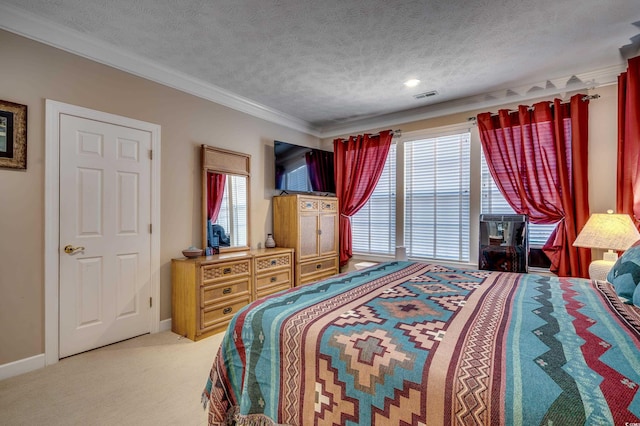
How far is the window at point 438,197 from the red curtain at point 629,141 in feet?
4.45

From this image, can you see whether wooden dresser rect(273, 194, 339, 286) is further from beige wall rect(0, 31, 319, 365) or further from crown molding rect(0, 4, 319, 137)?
crown molding rect(0, 4, 319, 137)

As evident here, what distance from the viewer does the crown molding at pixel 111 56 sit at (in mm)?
2166

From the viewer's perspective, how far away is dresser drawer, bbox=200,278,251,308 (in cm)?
288

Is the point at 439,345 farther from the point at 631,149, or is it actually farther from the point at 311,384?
the point at 631,149

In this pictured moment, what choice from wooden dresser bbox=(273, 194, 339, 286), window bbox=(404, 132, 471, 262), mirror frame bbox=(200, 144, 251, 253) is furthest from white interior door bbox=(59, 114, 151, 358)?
window bbox=(404, 132, 471, 262)

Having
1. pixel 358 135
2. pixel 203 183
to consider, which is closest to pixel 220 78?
pixel 203 183

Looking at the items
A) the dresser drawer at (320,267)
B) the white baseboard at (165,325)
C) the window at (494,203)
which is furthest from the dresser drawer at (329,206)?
the white baseboard at (165,325)

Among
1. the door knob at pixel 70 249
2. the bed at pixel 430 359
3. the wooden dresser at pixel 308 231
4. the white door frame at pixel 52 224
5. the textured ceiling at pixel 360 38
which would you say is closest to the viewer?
the bed at pixel 430 359

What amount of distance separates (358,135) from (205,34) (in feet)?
8.99

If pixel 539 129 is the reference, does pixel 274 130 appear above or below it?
above

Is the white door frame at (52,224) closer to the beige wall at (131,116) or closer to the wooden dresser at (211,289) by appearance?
the beige wall at (131,116)

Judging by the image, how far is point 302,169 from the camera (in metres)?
4.40

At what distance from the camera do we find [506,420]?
0.77 m

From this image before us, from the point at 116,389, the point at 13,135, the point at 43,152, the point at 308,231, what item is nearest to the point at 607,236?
the point at 308,231
